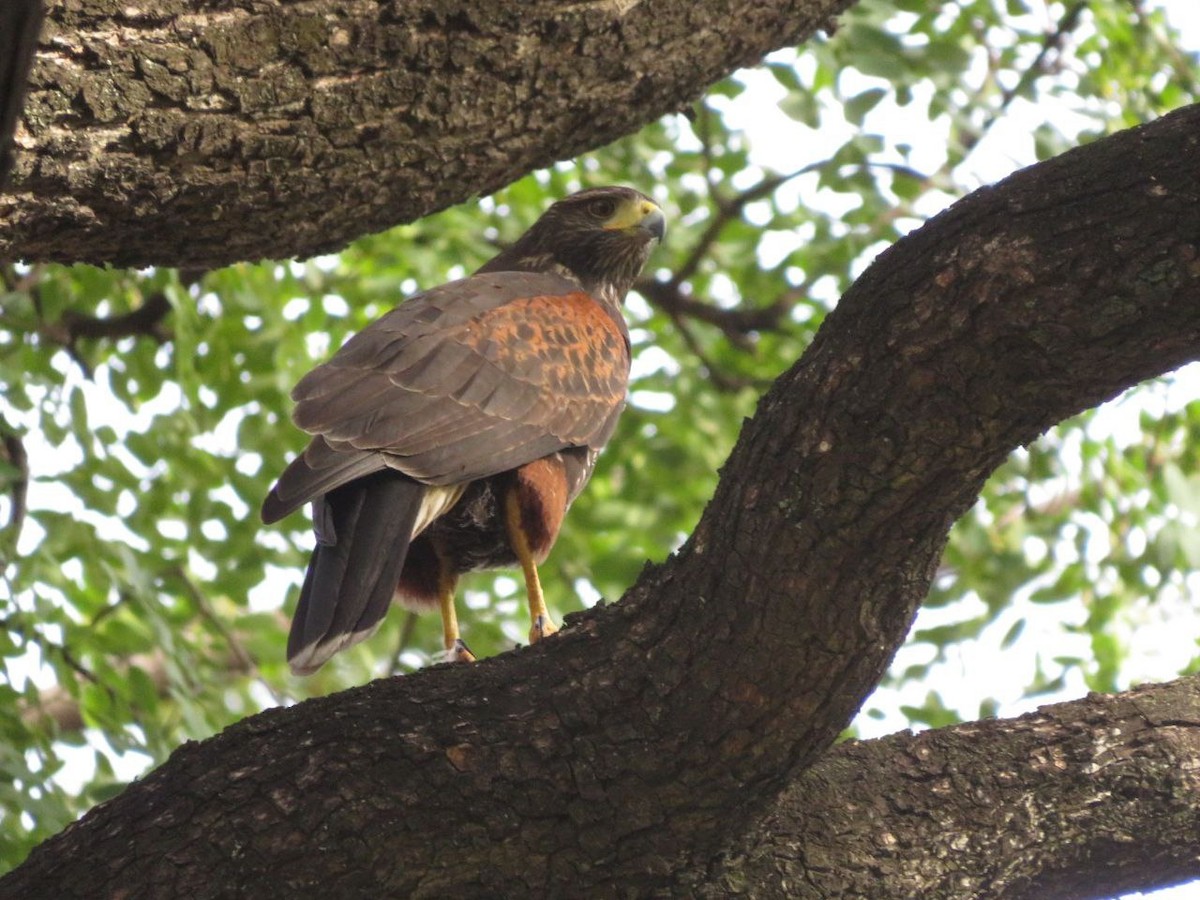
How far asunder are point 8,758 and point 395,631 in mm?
3691

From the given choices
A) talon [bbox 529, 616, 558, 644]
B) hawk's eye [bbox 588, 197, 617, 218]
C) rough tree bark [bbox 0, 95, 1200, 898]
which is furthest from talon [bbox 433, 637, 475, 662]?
hawk's eye [bbox 588, 197, 617, 218]

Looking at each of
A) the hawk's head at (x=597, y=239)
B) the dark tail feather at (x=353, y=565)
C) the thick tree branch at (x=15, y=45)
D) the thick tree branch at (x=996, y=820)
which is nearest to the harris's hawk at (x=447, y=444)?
the dark tail feather at (x=353, y=565)

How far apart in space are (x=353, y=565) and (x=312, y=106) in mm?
1151

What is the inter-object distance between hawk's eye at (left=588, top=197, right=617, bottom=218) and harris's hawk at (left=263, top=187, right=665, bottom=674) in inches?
20.9

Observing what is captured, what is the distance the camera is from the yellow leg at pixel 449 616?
14.8 feet

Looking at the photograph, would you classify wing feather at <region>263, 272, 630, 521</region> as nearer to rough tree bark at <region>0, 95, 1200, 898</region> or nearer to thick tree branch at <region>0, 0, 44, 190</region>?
rough tree bark at <region>0, 95, 1200, 898</region>

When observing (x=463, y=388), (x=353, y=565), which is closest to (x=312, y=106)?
(x=353, y=565)

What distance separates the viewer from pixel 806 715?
2842 mm

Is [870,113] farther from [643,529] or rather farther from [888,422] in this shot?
[888,422]

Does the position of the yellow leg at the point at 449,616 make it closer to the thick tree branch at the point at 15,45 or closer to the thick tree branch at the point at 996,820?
the thick tree branch at the point at 996,820

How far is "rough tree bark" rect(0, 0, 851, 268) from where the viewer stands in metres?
3.05

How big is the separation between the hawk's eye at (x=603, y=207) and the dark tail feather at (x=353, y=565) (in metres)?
2.25

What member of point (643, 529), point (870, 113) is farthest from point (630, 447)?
point (870, 113)

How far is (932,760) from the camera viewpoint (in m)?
3.27
